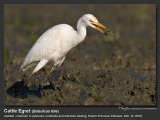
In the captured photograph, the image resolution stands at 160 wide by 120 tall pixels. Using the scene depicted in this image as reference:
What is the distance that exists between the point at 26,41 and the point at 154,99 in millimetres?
8142

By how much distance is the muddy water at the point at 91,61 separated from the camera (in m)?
7.31

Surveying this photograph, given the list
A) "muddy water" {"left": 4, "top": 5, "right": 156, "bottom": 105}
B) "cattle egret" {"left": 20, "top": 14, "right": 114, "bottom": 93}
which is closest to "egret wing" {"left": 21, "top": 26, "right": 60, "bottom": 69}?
"cattle egret" {"left": 20, "top": 14, "right": 114, "bottom": 93}

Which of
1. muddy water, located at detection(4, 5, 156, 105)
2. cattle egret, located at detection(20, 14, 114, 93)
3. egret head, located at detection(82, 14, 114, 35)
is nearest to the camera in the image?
egret head, located at detection(82, 14, 114, 35)

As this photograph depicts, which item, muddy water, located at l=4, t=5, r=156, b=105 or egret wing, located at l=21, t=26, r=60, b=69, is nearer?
muddy water, located at l=4, t=5, r=156, b=105

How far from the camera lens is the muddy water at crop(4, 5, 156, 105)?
288 inches

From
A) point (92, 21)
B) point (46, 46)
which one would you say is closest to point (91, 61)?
point (46, 46)

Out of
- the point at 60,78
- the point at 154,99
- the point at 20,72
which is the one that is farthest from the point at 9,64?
the point at 154,99

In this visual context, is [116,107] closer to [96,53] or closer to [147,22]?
[96,53]

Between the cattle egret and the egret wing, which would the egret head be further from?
the egret wing

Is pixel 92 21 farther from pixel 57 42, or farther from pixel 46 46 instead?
pixel 46 46

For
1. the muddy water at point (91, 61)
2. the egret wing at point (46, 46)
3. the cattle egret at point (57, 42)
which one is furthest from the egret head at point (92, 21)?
the egret wing at point (46, 46)

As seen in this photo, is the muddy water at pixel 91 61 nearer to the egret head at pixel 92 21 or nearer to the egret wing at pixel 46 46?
the egret head at pixel 92 21

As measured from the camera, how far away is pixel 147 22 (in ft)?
59.4

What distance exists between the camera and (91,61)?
35.7 ft
